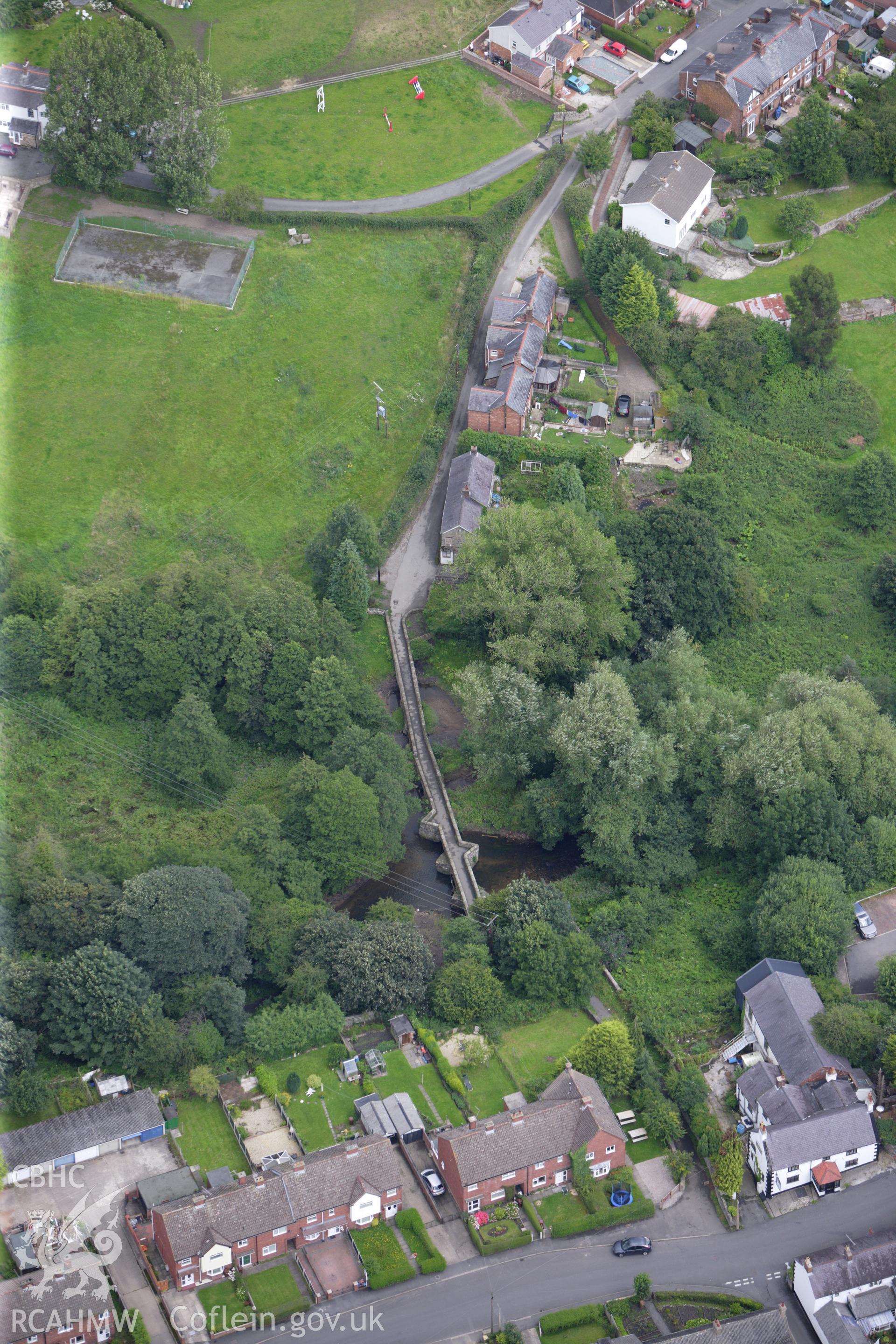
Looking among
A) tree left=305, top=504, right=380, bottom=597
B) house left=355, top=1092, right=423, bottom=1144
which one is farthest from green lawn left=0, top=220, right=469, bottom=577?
house left=355, top=1092, right=423, bottom=1144

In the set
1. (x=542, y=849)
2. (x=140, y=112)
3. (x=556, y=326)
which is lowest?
(x=542, y=849)

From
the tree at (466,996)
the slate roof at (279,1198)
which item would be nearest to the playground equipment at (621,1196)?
the slate roof at (279,1198)

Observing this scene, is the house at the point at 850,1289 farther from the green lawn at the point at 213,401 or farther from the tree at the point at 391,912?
the green lawn at the point at 213,401

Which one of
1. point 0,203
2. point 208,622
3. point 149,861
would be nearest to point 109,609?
point 208,622

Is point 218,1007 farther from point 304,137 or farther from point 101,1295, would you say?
point 304,137

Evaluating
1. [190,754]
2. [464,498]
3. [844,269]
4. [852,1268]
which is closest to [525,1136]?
[852,1268]
